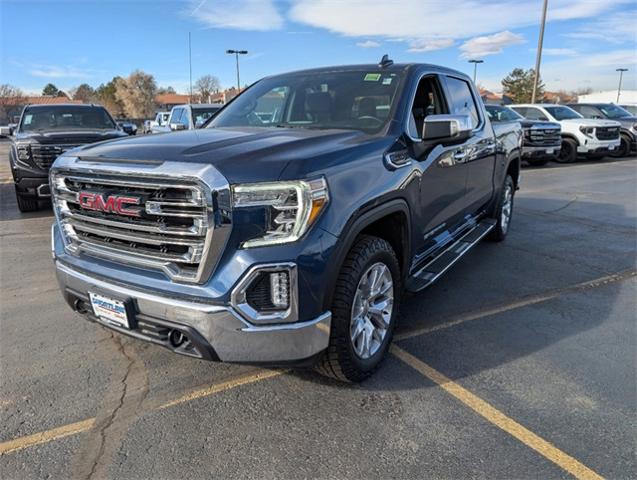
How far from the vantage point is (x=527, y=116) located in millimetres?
17484

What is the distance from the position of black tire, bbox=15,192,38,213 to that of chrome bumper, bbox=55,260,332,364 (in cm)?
704

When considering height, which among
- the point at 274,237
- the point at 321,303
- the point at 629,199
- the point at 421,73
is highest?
the point at 421,73

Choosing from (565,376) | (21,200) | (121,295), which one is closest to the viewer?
(121,295)

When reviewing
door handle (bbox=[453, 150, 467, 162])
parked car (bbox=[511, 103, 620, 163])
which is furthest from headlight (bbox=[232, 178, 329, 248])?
parked car (bbox=[511, 103, 620, 163])

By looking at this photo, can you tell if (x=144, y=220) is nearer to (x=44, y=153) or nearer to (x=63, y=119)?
(x=44, y=153)

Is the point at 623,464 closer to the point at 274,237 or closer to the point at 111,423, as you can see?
the point at 274,237

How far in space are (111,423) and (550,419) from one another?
2.38 meters

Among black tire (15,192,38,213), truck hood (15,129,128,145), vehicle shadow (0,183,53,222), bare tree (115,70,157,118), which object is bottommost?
vehicle shadow (0,183,53,222)

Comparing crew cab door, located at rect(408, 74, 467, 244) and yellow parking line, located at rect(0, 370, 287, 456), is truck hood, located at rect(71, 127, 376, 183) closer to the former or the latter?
crew cab door, located at rect(408, 74, 467, 244)

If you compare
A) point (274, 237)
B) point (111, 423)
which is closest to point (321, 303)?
point (274, 237)

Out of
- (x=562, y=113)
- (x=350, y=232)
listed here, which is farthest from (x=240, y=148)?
(x=562, y=113)

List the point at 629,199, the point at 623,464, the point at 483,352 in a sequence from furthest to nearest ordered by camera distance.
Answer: the point at 629,199 < the point at 483,352 < the point at 623,464

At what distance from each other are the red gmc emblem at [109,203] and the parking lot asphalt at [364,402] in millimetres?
1113

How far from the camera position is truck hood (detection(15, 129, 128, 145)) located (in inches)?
316
